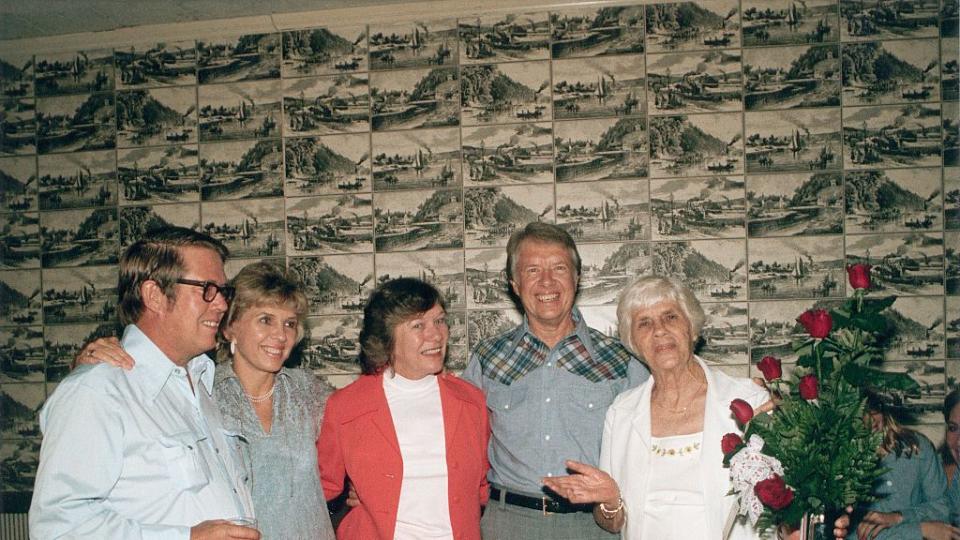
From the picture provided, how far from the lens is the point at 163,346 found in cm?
183

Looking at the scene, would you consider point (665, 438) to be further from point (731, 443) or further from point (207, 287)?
point (207, 287)

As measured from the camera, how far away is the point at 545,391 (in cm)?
256

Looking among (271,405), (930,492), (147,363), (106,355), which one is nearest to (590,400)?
(271,405)

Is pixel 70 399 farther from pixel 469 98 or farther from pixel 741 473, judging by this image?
pixel 469 98

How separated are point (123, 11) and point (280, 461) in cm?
295

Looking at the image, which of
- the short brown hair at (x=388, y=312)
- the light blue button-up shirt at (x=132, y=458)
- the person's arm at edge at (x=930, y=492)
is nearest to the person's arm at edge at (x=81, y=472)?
the light blue button-up shirt at (x=132, y=458)

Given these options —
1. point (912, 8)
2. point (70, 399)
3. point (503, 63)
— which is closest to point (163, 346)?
point (70, 399)

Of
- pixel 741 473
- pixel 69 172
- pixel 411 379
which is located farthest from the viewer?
pixel 69 172

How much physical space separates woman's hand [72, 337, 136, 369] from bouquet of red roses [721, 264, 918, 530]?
5.38 feet

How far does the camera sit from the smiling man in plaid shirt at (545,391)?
8.07 ft

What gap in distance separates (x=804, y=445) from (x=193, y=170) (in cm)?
357

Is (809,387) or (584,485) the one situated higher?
(809,387)

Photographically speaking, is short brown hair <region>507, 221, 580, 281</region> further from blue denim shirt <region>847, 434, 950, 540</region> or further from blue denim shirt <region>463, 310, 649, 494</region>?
blue denim shirt <region>847, 434, 950, 540</region>

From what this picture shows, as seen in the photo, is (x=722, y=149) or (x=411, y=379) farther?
(x=722, y=149)
